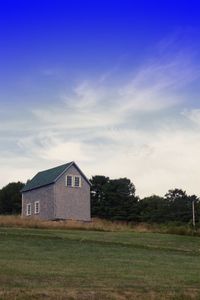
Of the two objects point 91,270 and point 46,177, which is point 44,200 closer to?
point 46,177

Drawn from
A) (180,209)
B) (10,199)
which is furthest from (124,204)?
(10,199)

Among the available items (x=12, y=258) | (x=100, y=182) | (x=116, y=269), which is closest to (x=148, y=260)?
(x=116, y=269)

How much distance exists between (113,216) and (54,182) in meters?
50.2

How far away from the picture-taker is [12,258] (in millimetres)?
20828

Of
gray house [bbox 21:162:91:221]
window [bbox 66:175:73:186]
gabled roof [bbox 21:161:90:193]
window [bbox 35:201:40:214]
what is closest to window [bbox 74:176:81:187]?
gray house [bbox 21:162:91:221]

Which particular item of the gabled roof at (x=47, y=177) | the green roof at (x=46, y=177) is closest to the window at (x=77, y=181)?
the gabled roof at (x=47, y=177)

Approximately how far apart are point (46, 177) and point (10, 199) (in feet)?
183

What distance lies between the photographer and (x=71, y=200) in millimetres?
61938

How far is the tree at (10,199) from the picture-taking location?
117562 millimetres

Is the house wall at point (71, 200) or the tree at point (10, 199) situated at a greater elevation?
the tree at point (10, 199)

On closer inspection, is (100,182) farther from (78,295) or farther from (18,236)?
(78,295)

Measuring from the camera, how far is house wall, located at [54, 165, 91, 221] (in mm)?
61188

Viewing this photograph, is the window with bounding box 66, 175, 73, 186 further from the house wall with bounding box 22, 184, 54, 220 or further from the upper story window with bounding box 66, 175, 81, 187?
the house wall with bounding box 22, 184, 54, 220

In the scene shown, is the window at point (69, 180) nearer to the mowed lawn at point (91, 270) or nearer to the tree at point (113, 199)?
the mowed lawn at point (91, 270)
